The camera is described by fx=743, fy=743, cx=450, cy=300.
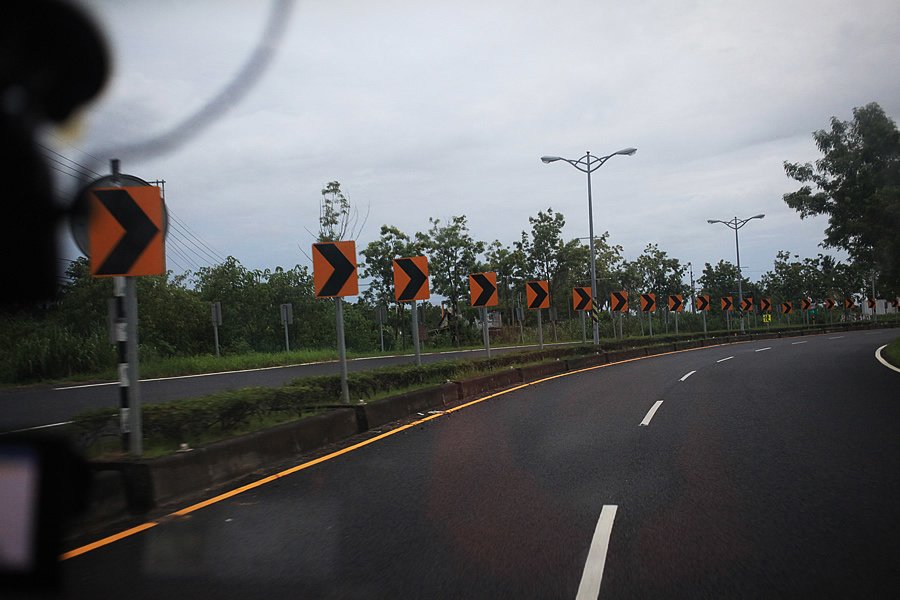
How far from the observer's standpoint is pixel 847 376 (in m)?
17.6

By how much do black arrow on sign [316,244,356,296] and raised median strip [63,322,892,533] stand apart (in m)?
Answer: 1.91

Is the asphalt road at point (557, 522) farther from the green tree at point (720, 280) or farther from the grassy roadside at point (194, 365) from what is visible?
the green tree at point (720, 280)

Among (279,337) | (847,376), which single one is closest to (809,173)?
(847,376)

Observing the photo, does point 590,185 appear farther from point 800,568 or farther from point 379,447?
point 800,568

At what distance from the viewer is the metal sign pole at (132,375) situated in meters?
7.13

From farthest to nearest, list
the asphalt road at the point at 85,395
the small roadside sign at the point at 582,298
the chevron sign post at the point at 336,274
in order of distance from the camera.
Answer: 1. the small roadside sign at the point at 582,298
2. the asphalt road at the point at 85,395
3. the chevron sign post at the point at 336,274

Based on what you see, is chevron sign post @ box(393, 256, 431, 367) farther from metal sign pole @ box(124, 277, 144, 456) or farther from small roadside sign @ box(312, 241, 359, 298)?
metal sign pole @ box(124, 277, 144, 456)

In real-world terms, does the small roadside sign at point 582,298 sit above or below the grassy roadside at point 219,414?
above

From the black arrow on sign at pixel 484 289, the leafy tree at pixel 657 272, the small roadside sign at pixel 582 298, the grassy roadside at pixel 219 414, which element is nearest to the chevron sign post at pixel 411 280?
the grassy roadside at pixel 219 414

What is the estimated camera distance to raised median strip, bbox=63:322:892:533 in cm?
640

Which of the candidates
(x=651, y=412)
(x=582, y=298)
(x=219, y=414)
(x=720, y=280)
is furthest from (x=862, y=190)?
(x=720, y=280)

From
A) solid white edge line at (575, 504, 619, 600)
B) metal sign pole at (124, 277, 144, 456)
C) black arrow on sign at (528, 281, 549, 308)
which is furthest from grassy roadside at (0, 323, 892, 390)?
solid white edge line at (575, 504, 619, 600)

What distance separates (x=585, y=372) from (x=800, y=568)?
1859 centimetres

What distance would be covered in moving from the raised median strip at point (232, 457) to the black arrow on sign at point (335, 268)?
1.91 m
